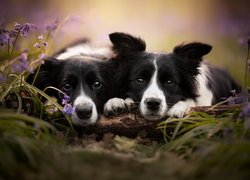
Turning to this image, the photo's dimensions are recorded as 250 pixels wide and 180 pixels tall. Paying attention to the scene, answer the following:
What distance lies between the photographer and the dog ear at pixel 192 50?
616 cm

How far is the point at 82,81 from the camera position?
5.77 meters

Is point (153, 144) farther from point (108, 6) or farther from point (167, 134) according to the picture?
point (108, 6)

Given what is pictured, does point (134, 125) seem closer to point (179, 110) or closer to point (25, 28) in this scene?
point (179, 110)

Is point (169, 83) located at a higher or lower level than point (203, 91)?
higher

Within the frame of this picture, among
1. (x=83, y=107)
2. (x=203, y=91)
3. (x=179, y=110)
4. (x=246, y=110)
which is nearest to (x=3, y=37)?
(x=83, y=107)

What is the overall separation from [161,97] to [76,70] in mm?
954

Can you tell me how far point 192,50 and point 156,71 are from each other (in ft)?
1.96

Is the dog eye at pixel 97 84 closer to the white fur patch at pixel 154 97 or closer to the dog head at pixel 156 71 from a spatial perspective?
the dog head at pixel 156 71

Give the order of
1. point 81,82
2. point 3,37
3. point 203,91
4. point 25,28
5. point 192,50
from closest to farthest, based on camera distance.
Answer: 1. point 3,37
2. point 25,28
3. point 81,82
4. point 192,50
5. point 203,91

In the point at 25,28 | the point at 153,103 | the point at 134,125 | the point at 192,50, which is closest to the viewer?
the point at 25,28

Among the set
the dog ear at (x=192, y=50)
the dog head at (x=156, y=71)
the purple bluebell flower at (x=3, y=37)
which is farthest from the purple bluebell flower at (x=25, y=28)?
the dog ear at (x=192, y=50)

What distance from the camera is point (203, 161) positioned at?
382 cm

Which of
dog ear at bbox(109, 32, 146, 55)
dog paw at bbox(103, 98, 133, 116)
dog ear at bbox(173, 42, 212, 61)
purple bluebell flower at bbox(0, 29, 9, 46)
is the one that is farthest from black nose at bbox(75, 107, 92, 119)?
dog ear at bbox(173, 42, 212, 61)

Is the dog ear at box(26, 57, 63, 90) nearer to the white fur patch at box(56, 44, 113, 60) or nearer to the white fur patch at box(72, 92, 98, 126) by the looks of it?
the white fur patch at box(56, 44, 113, 60)
